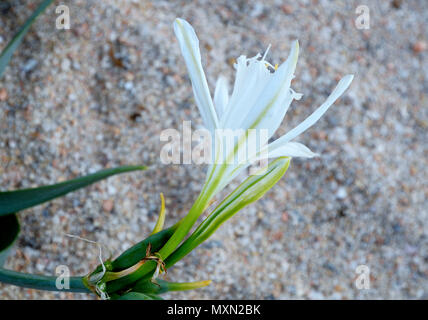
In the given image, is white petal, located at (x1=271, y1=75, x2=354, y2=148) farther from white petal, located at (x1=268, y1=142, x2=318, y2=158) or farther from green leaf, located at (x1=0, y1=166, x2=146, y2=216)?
green leaf, located at (x1=0, y1=166, x2=146, y2=216)

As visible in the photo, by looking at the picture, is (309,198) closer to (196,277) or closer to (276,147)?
(196,277)

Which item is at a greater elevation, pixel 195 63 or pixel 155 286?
pixel 195 63

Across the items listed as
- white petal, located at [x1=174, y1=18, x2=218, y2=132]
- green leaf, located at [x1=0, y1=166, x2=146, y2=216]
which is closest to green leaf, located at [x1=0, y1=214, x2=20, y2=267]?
green leaf, located at [x1=0, y1=166, x2=146, y2=216]

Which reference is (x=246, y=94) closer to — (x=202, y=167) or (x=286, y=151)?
(x=286, y=151)

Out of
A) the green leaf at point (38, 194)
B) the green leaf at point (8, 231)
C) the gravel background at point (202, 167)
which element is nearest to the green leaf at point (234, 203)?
the green leaf at point (38, 194)

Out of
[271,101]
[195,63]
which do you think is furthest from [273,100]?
[195,63]

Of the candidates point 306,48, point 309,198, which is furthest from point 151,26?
point 309,198
